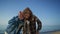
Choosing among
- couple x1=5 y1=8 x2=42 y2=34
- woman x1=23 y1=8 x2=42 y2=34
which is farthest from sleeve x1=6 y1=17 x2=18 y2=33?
woman x1=23 y1=8 x2=42 y2=34

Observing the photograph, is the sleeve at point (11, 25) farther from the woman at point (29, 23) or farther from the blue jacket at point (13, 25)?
the woman at point (29, 23)

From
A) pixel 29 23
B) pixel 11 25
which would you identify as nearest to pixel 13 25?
pixel 11 25

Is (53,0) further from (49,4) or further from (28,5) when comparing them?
(28,5)

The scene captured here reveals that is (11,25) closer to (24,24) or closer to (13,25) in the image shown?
(13,25)

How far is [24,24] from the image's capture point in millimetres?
1497

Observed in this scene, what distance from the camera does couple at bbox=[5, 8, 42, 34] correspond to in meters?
1.49

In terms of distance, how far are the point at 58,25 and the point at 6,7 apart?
59 cm

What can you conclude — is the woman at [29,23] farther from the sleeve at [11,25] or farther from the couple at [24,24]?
the sleeve at [11,25]

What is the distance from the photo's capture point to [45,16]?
1597 mm

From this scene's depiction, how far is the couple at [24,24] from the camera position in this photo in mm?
1485

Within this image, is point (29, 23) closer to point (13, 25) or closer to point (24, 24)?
point (24, 24)

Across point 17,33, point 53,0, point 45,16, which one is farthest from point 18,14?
point 53,0

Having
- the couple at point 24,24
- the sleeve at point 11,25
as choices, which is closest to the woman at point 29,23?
the couple at point 24,24

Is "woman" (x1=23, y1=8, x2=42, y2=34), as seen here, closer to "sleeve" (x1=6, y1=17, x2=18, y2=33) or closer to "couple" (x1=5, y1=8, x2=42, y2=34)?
"couple" (x1=5, y1=8, x2=42, y2=34)
